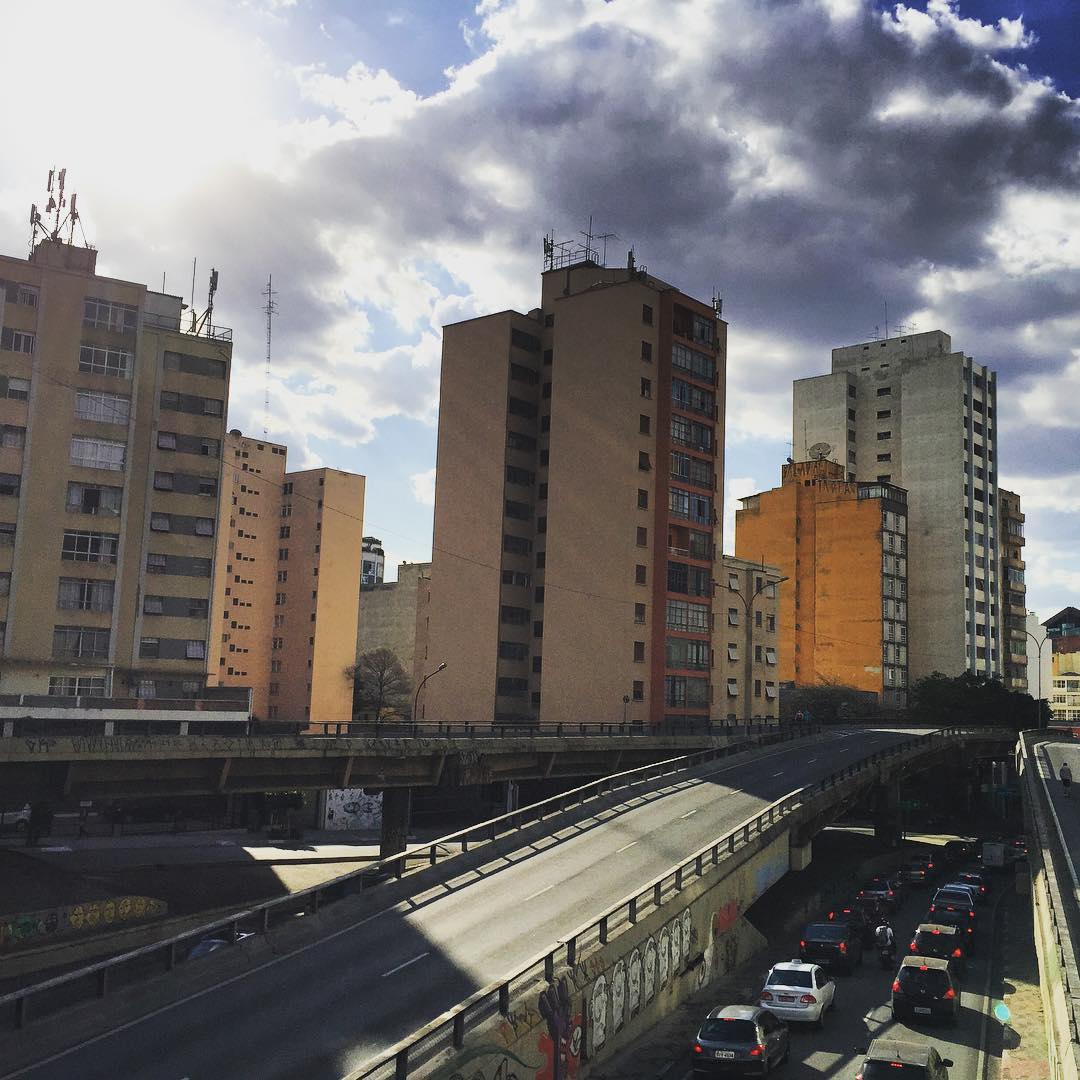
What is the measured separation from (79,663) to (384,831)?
80.4 feet

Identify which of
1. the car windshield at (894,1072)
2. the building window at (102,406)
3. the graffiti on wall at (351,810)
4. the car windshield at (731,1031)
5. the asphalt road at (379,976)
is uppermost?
the building window at (102,406)

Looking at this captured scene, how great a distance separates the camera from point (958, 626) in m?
148

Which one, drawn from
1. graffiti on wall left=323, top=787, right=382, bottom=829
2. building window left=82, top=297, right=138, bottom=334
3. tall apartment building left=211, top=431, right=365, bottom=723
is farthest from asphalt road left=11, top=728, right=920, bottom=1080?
tall apartment building left=211, top=431, right=365, bottom=723

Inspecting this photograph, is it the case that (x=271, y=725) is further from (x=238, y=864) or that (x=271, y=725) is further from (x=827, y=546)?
(x=827, y=546)

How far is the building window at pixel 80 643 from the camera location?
69.1 m

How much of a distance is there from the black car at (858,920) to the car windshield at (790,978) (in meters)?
13.5

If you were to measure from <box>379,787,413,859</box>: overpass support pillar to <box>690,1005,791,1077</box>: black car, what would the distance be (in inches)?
1263

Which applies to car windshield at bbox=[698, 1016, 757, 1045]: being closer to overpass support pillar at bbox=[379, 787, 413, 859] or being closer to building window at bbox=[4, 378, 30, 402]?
overpass support pillar at bbox=[379, 787, 413, 859]

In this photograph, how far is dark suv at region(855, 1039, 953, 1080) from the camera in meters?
24.9

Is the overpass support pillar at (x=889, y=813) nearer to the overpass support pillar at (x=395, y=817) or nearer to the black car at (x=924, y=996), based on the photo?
the overpass support pillar at (x=395, y=817)

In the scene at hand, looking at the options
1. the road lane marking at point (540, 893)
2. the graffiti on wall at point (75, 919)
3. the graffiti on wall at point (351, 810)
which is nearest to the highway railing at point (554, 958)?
the road lane marking at point (540, 893)

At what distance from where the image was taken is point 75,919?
4953 cm

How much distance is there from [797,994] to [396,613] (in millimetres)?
134633

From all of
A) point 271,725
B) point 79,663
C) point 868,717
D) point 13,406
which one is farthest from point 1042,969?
point 868,717
